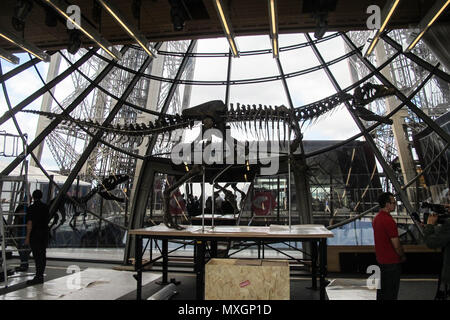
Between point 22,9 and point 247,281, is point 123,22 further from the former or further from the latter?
point 247,281

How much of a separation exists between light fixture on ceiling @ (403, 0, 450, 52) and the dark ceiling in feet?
1.63

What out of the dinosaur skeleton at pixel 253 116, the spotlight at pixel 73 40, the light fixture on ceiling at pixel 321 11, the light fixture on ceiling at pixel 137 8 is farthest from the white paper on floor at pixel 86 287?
the light fixture on ceiling at pixel 321 11

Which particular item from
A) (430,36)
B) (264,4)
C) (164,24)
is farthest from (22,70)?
(430,36)

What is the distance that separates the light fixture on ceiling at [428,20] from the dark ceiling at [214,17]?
1.63 ft

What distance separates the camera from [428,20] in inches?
199

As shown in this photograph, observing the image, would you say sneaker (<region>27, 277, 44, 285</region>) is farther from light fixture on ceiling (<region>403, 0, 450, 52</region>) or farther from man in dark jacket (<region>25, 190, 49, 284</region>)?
light fixture on ceiling (<region>403, 0, 450, 52</region>)

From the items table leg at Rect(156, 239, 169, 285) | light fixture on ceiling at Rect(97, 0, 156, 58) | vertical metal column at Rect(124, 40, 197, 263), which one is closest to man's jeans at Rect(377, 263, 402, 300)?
table leg at Rect(156, 239, 169, 285)

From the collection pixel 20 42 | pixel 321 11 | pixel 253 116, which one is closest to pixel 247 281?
pixel 253 116

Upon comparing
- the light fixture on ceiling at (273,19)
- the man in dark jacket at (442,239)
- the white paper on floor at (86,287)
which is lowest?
the white paper on floor at (86,287)

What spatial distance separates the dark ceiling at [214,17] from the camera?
561cm

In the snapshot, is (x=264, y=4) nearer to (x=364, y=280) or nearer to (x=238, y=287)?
(x=238, y=287)

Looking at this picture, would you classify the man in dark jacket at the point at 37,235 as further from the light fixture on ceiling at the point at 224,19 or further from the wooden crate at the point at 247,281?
the light fixture on ceiling at the point at 224,19

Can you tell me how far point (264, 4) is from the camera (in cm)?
557

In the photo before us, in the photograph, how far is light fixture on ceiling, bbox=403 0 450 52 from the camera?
15.2ft
